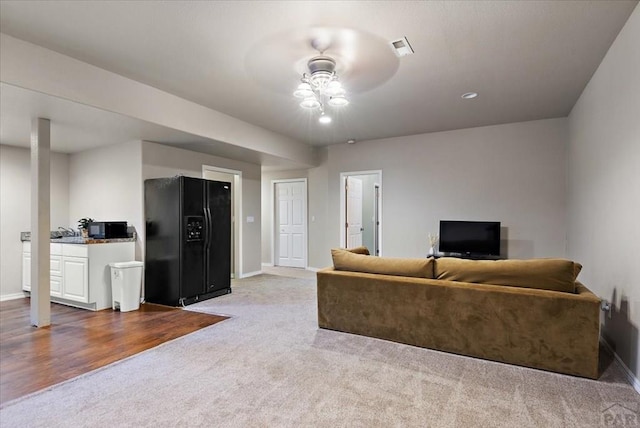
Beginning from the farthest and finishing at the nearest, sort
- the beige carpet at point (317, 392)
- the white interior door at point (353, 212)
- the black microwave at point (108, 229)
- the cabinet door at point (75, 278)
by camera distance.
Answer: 1. the white interior door at point (353, 212)
2. the black microwave at point (108, 229)
3. the cabinet door at point (75, 278)
4. the beige carpet at point (317, 392)

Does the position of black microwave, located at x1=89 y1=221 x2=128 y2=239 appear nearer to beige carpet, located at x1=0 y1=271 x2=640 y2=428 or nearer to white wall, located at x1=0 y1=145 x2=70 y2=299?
white wall, located at x1=0 y1=145 x2=70 y2=299

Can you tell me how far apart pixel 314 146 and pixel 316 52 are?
411 cm

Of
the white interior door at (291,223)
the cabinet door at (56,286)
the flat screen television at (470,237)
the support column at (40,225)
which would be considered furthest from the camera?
the white interior door at (291,223)

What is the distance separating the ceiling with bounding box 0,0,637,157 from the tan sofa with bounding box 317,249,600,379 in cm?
186

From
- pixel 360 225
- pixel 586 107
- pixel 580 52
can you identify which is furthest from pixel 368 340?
pixel 360 225

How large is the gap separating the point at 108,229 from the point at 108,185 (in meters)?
0.97

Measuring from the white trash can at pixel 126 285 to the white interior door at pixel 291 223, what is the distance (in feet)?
12.0

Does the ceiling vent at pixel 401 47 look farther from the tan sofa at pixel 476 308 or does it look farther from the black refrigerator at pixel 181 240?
the black refrigerator at pixel 181 240

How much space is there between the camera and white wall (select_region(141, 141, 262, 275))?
185 inches

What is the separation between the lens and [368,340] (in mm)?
3068

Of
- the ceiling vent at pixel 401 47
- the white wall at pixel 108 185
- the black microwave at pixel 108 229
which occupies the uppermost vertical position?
the ceiling vent at pixel 401 47

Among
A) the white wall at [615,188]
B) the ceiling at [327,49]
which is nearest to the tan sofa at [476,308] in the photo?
the white wall at [615,188]

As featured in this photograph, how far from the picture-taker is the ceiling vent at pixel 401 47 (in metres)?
2.69

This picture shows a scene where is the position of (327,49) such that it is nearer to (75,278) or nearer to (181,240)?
(181,240)
